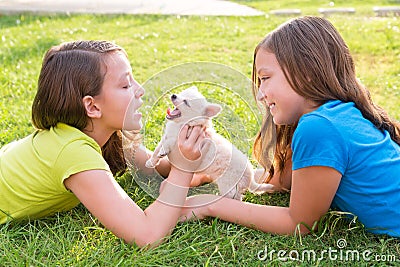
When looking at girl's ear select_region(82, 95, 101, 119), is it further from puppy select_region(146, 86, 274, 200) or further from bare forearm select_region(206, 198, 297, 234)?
bare forearm select_region(206, 198, 297, 234)

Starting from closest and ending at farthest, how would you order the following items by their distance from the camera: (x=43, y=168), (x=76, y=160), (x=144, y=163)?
(x=76, y=160) → (x=43, y=168) → (x=144, y=163)

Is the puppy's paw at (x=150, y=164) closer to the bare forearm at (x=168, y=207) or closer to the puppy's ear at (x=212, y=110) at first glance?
the bare forearm at (x=168, y=207)

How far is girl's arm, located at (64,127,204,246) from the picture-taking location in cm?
209

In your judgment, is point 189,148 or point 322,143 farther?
point 189,148

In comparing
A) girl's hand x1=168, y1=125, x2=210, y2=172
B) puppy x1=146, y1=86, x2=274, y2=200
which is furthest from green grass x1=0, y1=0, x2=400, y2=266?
girl's hand x1=168, y1=125, x2=210, y2=172

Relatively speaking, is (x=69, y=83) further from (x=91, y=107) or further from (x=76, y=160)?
(x=76, y=160)

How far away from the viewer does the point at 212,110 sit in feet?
7.18

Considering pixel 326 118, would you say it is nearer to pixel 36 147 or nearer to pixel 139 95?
pixel 139 95

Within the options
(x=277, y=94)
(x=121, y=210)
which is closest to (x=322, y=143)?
(x=277, y=94)

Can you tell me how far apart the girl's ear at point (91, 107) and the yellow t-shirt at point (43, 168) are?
88 mm

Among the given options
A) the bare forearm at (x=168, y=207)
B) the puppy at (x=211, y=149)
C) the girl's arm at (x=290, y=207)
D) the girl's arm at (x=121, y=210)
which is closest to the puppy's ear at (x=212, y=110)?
the puppy at (x=211, y=149)

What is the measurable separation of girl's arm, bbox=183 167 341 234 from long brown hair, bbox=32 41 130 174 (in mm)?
605

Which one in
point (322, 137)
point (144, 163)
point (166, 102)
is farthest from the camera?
point (166, 102)

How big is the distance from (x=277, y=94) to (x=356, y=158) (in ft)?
1.27
